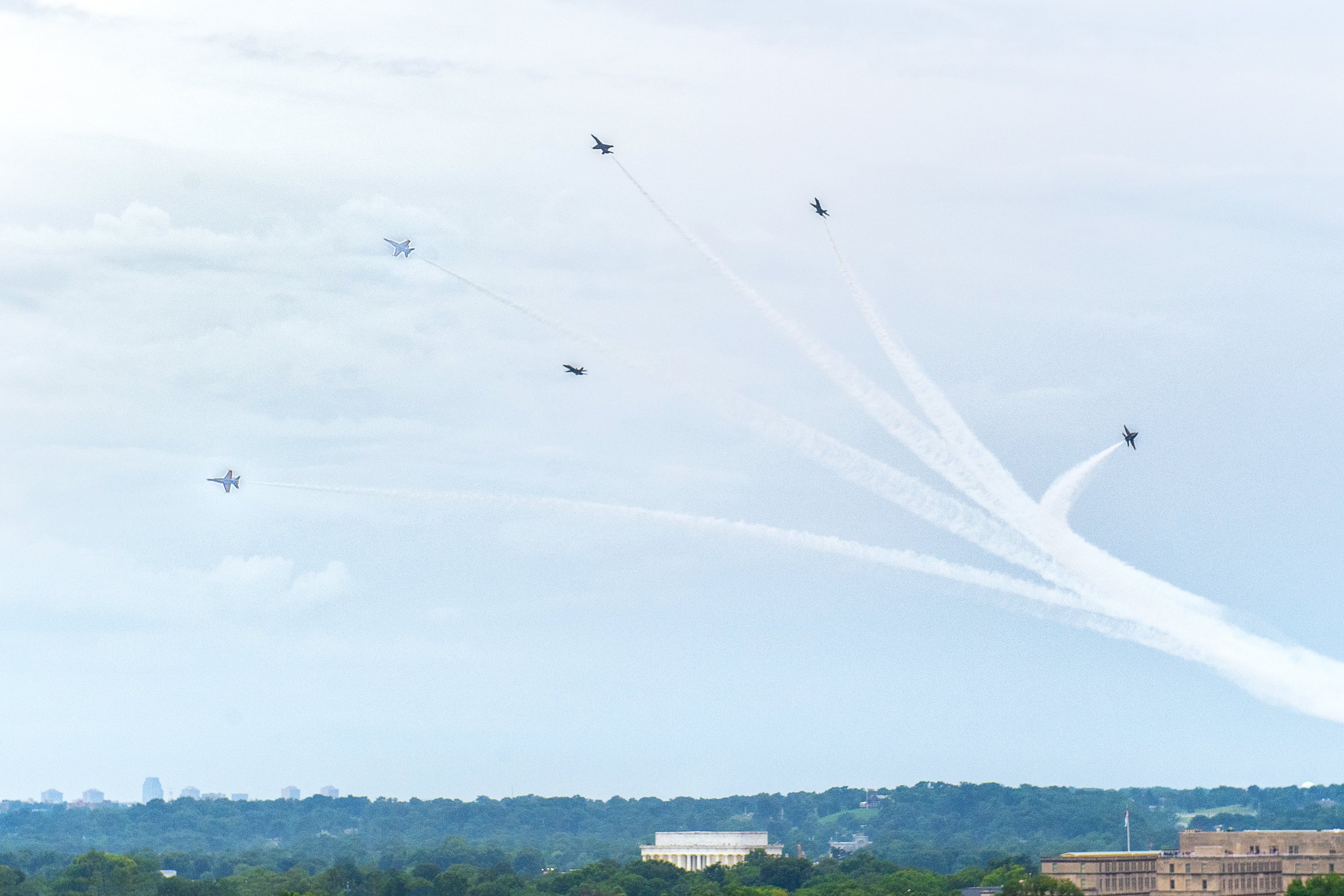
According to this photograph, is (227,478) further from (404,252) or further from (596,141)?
(596,141)

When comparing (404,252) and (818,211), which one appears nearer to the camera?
(818,211)

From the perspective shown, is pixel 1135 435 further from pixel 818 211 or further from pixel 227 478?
pixel 227 478

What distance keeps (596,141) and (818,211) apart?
1869 centimetres

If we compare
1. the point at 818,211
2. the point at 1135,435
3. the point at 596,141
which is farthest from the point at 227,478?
the point at 1135,435

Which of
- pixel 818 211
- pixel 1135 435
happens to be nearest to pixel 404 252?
pixel 818 211

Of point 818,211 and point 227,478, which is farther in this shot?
point 227,478

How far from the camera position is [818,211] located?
170 metres

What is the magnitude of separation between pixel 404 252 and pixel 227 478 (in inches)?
1045

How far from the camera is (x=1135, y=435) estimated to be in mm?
174125

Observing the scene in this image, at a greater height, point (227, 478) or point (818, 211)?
point (818, 211)

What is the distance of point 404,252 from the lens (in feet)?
634

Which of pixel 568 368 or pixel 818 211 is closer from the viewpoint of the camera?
pixel 818 211

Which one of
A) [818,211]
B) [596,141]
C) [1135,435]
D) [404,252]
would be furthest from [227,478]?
[1135,435]

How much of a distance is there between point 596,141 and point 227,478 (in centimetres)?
4398
